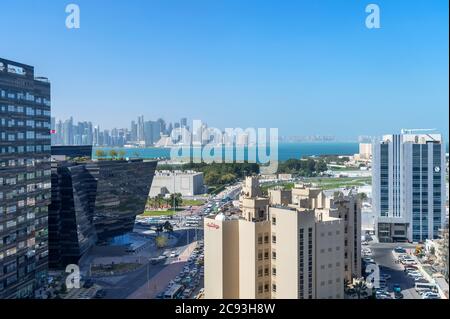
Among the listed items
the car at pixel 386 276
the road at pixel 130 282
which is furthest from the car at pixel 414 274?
the road at pixel 130 282

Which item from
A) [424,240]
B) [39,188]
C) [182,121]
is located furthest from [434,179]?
[39,188]

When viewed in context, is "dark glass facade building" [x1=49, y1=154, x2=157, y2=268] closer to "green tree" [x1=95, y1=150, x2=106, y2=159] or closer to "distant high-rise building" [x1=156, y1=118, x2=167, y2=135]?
"green tree" [x1=95, y1=150, x2=106, y2=159]

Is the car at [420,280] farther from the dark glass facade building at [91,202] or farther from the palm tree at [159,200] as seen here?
the palm tree at [159,200]

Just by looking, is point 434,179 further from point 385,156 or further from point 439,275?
point 439,275

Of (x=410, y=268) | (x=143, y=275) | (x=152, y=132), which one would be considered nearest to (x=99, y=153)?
(x=152, y=132)

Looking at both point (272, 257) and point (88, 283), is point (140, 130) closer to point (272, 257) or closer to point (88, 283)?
A: point (88, 283)
